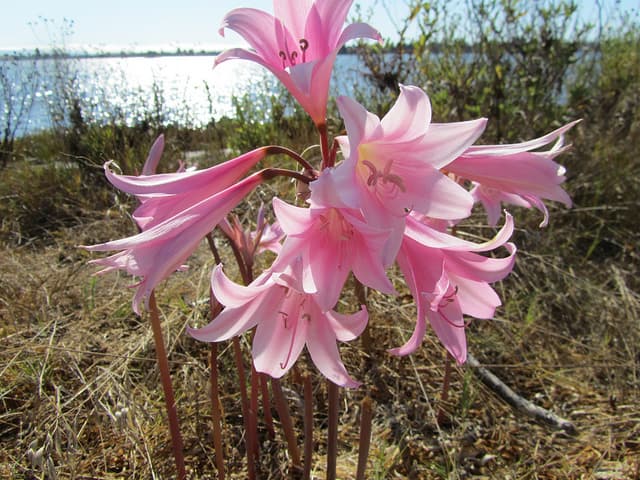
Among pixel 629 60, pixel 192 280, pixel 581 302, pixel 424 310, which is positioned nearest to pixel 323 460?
pixel 424 310

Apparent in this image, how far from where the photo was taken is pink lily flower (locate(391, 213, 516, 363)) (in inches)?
41.6

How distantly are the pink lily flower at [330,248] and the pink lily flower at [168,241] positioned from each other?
0.56 ft

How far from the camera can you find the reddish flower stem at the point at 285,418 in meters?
1.57

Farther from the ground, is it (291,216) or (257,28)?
(257,28)

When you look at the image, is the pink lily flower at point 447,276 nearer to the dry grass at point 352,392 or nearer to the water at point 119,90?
the dry grass at point 352,392

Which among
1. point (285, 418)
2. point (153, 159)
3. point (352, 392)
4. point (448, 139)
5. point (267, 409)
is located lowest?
point (352, 392)

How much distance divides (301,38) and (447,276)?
0.67 metres

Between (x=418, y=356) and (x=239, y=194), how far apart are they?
6.13 feet

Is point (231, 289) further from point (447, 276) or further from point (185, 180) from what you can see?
point (447, 276)

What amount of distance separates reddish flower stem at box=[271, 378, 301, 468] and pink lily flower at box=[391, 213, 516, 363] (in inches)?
22.3

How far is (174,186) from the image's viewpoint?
1.08 metres

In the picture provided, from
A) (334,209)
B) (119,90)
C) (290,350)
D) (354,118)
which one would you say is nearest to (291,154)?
(334,209)

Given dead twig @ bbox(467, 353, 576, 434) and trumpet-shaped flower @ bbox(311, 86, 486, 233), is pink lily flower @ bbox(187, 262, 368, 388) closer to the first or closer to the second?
trumpet-shaped flower @ bbox(311, 86, 486, 233)

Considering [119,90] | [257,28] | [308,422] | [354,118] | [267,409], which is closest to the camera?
[354,118]
